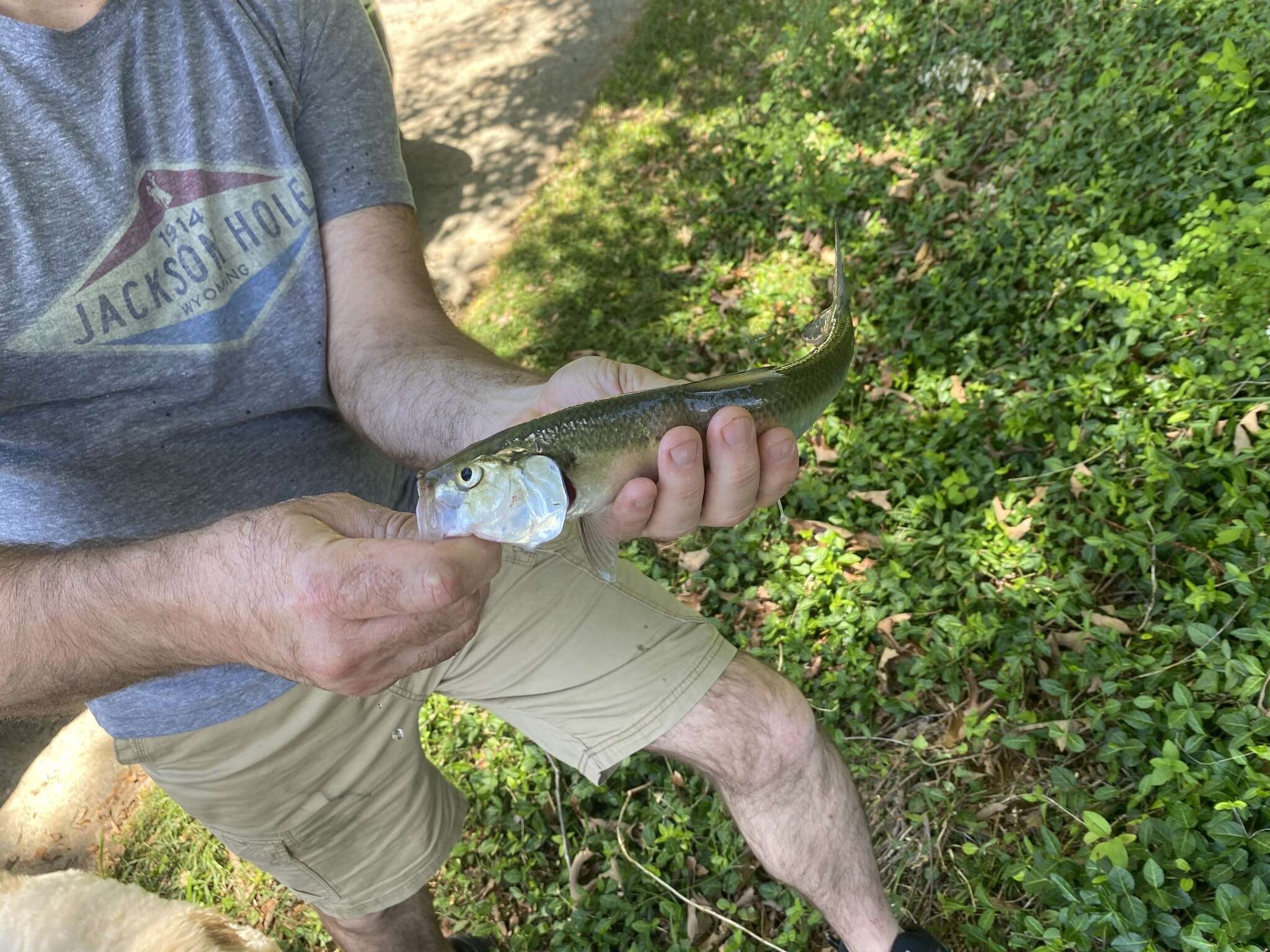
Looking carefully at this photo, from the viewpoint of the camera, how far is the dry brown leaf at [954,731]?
295cm

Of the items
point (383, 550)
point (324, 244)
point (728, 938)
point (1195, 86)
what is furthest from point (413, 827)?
point (1195, 86)

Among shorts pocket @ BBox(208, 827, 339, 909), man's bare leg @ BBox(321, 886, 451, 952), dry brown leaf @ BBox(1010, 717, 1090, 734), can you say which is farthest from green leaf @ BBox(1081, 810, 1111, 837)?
shorts pocket @ BBox(208, 827, 339, 909)

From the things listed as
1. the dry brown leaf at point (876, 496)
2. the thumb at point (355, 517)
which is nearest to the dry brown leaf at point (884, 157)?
the dry brown leaf at point (876, 496)

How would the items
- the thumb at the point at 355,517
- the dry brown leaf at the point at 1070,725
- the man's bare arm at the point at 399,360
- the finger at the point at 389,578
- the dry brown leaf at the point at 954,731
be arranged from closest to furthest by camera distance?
1. the finger at the point at 389,578
2. the thumb at the point at 355,517
3. the man's bare arm at the point at 399,360
4. the dry brown leaf at the point at 1070,725
5. the dry brown leaf at the point at 954,731

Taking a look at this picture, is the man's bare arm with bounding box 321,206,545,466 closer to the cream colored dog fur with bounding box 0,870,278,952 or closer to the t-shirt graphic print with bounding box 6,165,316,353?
the t-shirt graphic print with bounding box 6,165,316,353

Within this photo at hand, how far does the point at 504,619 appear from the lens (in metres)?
2.46

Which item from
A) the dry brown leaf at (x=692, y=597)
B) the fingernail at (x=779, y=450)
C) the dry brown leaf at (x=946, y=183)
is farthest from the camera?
the dry brown leaf at (x=946, y=183)

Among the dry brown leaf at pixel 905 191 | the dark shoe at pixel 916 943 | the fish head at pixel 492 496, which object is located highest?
the fish head at pixel 492 496

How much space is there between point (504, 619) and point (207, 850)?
2.57 m

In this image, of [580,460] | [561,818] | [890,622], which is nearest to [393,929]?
[561,818]

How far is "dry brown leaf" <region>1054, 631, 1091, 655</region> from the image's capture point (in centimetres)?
288

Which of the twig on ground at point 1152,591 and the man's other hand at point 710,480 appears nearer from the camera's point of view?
the man's other hand at point 710,480

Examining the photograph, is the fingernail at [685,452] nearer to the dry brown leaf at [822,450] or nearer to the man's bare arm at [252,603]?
the man's bare arm at [252,603]

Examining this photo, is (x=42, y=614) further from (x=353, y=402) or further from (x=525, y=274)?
(x=525, y=274)
